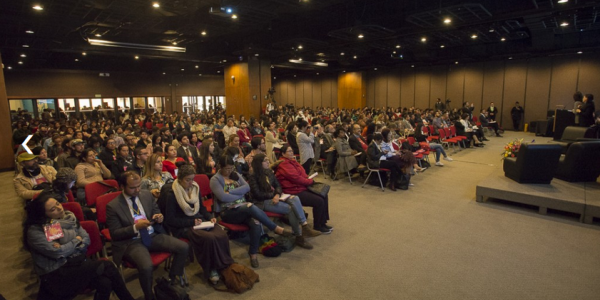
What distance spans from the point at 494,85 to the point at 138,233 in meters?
20.4

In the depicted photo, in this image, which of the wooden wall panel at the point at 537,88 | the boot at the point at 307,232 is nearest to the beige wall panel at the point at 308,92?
the wooden wall panel at the point at 537,88

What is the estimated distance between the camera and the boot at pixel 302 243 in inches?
167

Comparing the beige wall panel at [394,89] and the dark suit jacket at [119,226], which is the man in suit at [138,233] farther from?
the beige wall panel at [394,89]

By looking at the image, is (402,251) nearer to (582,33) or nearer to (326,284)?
(326,284)

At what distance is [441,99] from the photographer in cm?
2067

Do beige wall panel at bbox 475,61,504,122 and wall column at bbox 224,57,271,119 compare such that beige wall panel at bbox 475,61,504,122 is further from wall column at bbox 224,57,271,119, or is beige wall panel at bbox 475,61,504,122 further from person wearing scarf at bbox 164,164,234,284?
person wearing scarf at bbox 164,164,234,284

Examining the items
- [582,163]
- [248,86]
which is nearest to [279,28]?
[248,86]

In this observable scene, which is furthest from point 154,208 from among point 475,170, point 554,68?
point 554,68

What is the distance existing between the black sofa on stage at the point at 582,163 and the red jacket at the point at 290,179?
16.3 feet

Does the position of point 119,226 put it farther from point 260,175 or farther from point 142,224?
point 260,175

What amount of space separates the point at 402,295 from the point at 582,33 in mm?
17372

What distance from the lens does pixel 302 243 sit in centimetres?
427

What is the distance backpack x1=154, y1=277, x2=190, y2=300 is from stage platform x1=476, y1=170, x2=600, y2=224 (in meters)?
5.22

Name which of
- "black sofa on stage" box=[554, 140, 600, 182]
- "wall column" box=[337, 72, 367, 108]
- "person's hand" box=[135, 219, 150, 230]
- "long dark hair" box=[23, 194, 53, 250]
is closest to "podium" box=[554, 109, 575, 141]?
"black sofa on stage" box=[554, 140, 600, 182]
